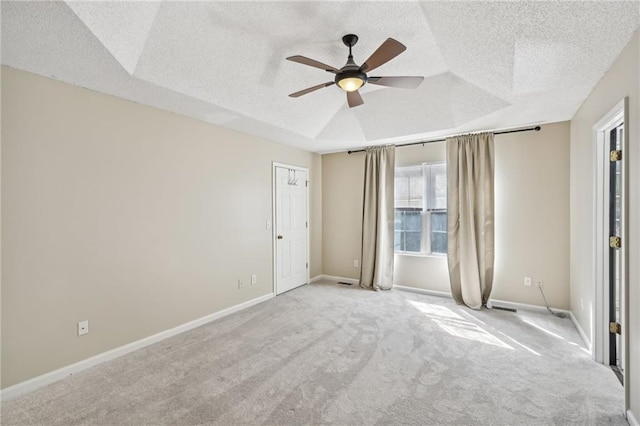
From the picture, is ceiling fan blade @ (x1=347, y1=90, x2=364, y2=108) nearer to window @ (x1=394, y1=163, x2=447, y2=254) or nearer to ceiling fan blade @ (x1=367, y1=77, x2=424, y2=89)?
ceiling fan blade @ (x1=367, y1=77, x2=424, y2=89)

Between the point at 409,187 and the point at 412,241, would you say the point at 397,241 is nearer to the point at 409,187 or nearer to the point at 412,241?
the point at 412,241

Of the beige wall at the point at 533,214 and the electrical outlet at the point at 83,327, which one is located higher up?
the beige wall at the point at 533,214

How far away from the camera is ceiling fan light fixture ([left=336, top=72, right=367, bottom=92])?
2.26 meters

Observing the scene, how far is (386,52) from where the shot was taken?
6.42 ft

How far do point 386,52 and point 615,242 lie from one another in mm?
2474

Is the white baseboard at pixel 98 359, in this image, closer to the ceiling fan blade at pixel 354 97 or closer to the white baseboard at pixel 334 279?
the white baseboard at pixel 334 279

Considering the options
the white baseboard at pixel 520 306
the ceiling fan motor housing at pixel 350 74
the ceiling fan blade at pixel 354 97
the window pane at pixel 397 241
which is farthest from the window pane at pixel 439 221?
the ceiling fan motor housing at pixel 350 74

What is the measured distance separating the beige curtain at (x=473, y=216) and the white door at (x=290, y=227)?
2510 mm

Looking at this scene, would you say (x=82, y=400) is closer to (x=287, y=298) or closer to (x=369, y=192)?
(x=287, y=298)

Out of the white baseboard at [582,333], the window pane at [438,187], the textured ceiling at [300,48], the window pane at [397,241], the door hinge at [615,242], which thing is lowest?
the white baseboard at [582,333]

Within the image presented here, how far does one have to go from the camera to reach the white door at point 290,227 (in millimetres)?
4863

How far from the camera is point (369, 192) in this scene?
5.16 metres

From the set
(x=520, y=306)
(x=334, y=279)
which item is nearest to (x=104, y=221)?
(x=334, y=279)

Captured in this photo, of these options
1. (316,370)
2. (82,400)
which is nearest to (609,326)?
(316,370)
